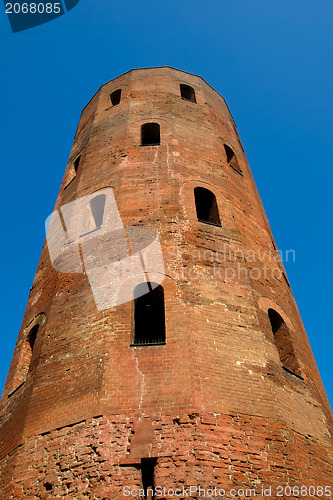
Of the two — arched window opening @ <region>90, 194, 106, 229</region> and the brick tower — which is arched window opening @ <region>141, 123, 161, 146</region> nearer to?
the brick tower

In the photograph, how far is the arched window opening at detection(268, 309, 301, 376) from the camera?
30.6ft

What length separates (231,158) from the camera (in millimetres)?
13914

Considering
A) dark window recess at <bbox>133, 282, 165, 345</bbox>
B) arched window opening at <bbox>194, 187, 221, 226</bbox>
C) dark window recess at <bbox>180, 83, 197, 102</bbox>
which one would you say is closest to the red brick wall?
dark window recess at <bbox>133, 282, 165, 345</bbox>

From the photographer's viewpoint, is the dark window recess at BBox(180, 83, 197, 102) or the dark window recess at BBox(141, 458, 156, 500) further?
the dark window recess at BBox(180, 83, 197, 102)

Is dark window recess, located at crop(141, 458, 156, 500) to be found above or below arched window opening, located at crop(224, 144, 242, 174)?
below

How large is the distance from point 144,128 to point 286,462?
907 centimetres

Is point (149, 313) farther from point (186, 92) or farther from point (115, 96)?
point (186, 92)

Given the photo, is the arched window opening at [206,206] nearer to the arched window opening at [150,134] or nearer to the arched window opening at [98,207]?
the arched window opening at [98,207]

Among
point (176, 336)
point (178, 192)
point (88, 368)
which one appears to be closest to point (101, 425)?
point (88, 368)

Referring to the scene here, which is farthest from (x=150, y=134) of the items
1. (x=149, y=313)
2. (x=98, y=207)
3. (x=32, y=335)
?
(x=32, y=335)

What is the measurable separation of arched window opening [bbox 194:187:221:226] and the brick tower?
48mm

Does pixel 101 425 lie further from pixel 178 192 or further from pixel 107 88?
pixel 107 88

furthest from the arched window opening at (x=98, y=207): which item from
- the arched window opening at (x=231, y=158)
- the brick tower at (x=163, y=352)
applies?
the arched window opening at (x=231, y=158)

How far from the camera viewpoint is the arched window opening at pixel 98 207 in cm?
1114
